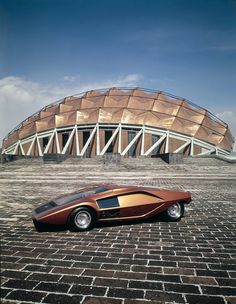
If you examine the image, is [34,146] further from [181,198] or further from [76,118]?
[181,198]

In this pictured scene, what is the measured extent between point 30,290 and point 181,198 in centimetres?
447

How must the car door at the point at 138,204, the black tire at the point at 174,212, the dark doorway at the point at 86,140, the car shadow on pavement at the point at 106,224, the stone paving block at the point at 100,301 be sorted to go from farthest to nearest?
the dark doorway at the point at 86,140, the black tire at the point at 174,212, the car door at the point at 138,204, the car shadow on pavement at the point at 106,224, the stone paving block at the point at 100,301

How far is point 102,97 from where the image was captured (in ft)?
135

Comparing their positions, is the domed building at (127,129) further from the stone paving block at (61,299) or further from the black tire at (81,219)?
the stone paving block at (61,299)

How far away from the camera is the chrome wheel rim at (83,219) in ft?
19.3

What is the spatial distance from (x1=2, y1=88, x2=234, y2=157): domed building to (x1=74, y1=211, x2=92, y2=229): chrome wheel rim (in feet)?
94.8

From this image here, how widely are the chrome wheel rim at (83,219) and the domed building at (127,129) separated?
28.9 metres

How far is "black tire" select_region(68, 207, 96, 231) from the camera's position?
578 centimetres

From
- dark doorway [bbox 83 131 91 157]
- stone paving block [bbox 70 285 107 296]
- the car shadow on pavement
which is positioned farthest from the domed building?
stone paving block [bbox 70 285 107 296]

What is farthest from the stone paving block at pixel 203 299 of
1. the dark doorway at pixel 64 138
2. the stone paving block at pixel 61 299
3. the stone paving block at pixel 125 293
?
the dark doorway at pixel 64 138

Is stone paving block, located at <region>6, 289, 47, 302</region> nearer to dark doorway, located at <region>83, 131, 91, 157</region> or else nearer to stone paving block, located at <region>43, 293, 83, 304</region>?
stone paving block, located at <region>43, 293, 83, 304</region>

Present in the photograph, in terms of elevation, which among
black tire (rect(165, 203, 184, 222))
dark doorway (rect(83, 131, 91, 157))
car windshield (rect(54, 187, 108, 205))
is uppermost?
dark doorway (rect(83, 131, 91, 157))

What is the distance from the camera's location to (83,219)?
592 centimetres

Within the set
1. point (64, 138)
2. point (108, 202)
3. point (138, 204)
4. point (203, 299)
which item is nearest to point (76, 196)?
point (108, 202)
